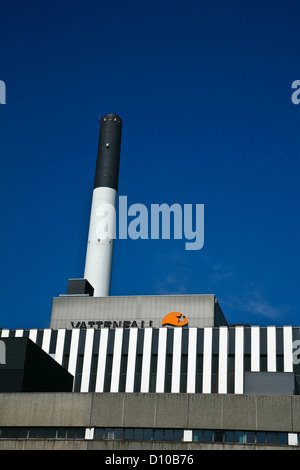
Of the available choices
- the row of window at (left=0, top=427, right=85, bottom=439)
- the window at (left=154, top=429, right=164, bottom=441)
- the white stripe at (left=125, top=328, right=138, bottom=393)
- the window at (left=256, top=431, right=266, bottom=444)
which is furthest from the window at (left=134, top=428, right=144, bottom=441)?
the white stripe at (left=125, top=328, right=138, bottom=393)

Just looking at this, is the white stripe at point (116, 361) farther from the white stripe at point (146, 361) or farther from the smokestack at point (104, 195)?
the smokestack at point (104, 195)

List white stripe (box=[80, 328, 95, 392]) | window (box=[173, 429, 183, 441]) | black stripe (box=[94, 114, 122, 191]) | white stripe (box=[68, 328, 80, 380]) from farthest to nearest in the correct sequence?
black stripe (box=[94, 114, 122, 191]) < white stripe (box=[68, 328, 80, 380]) < white stripe (box=[80, 328, 95, 392]) < window (box=[173, 429, 183, 441])

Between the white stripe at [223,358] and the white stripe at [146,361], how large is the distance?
27.2 ft

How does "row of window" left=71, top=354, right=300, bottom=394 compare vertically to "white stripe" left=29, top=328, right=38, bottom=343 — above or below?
below

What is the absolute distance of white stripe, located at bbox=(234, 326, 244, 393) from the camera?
7356 cm

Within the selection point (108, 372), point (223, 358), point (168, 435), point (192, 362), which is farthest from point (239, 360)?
point (168, 435)

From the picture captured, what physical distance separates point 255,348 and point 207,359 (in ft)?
18.4

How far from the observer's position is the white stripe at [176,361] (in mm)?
74875

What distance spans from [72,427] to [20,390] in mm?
6339

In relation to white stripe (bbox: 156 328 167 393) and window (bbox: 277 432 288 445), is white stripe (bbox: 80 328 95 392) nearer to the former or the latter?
white stripe (bbox: 156 328 167 393)

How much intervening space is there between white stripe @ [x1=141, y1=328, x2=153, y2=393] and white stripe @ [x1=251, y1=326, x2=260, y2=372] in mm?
11976

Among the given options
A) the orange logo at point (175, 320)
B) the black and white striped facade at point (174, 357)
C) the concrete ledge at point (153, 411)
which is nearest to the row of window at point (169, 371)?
the black and white striped facade at point (174, 357)
